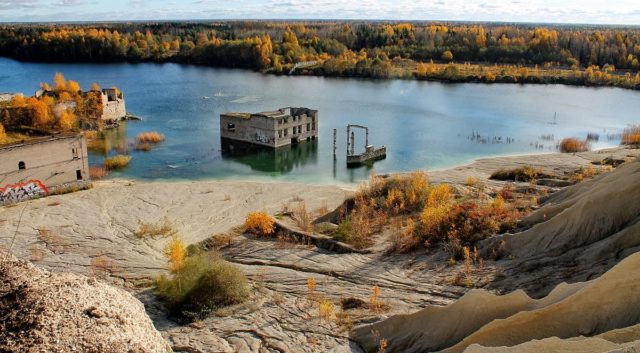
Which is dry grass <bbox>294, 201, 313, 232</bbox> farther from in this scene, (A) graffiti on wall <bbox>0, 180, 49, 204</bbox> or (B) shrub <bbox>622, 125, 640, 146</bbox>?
(B) shrub <bbox>622, 125, 640, 146</bbox>

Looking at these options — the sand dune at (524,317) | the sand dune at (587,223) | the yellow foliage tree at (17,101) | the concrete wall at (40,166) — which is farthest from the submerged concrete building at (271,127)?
the sand dune at (524,317)

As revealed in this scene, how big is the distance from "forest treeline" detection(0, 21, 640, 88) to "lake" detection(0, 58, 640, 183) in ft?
19.8

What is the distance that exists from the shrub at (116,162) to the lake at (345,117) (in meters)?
0.86

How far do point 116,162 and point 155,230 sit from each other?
17247 millimetres

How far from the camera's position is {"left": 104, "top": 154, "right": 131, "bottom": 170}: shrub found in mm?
40688

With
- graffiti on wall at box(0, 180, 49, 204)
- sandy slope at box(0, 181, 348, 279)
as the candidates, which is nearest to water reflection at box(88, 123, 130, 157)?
sandy slope at box(0, 181, 348, 279)

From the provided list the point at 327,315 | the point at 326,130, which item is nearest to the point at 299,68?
the point at 326,130

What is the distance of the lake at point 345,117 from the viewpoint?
4316 cm

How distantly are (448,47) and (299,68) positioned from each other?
38.2m

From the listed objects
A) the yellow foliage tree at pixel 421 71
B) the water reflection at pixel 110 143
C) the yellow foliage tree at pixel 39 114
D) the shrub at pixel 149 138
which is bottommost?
the water reflection at pixel 110 143

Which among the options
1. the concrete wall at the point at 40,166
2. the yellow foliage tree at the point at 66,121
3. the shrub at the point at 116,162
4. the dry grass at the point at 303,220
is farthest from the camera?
the yellow foliage tree at the point at 66,121

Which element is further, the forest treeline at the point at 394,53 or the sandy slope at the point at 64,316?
the forest treeline at the point at 394,53

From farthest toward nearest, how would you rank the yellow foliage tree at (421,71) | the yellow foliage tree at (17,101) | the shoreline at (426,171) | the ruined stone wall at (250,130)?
the yellow foliage tree at (421,71), the yellow foliage tree at (17,101), the ruined stone wall at (250,130), the shoreline at (426,171)

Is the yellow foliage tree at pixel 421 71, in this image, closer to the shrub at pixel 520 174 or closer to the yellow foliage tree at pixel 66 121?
the yellow foliage tree at pixel 66 121
